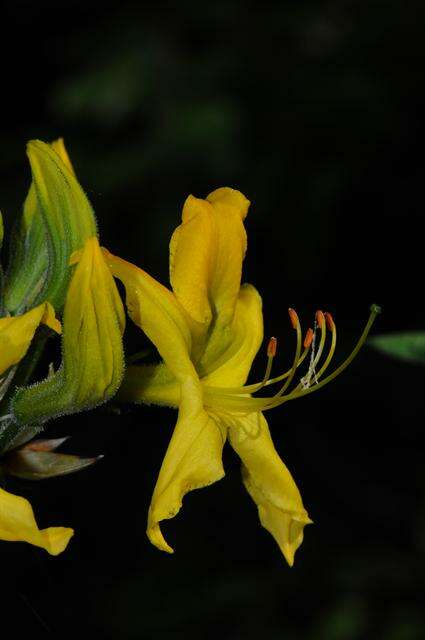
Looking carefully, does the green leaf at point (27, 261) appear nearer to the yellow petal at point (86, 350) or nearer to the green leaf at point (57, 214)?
the green leaf at point (57, 214)

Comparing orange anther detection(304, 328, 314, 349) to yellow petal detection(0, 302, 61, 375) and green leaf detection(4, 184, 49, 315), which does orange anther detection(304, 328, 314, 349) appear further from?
yellow petal detection(0, 302, 61, 375)

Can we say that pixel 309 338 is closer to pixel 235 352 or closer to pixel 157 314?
pixel 235 352

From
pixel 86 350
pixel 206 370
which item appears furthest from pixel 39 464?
pixel 206 370

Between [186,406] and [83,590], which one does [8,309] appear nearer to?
[186,406]

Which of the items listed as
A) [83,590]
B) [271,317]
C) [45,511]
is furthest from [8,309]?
[271,317]

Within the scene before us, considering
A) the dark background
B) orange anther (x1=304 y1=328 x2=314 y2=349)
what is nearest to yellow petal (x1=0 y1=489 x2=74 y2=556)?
orange anther (x1=304 y1=328 x2=314 y2=349)
